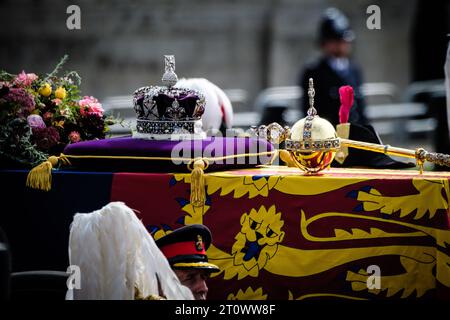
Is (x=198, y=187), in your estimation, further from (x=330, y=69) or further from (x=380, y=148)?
(x=330, y=69)

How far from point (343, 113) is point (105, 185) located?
5.34 ft

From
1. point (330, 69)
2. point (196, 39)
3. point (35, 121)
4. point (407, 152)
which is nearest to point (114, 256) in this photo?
point (407, 152)

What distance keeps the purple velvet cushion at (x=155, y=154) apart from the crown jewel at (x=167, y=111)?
0.10m

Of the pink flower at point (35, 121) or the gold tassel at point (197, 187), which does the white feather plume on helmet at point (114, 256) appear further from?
the pink flower at point (35, 121)

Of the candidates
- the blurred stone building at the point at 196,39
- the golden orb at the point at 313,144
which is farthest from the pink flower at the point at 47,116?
the blurred stone building at the point at 196,39

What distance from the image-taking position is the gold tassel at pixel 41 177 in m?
6.12

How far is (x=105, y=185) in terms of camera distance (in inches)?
237

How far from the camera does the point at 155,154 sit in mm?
6043

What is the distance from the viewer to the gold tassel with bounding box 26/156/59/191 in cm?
612

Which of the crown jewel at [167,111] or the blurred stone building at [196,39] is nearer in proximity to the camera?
the crown jewel at [167,111]

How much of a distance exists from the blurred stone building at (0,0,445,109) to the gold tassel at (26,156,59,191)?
888 cm

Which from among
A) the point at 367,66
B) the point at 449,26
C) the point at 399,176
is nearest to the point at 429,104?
the point at 449,26

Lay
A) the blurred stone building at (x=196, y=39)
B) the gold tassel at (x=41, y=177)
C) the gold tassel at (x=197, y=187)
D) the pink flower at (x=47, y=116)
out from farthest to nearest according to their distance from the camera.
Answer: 1. the blurred stone building at (x=196, y=39)
2. the pink flower at (x=47, y=116)
3. the gold tassel at (x=41, y=177)
4. the gold tassel at (x=197, y=187)

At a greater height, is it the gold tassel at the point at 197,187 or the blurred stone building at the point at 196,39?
the blurred stone building at the point at 196,39
